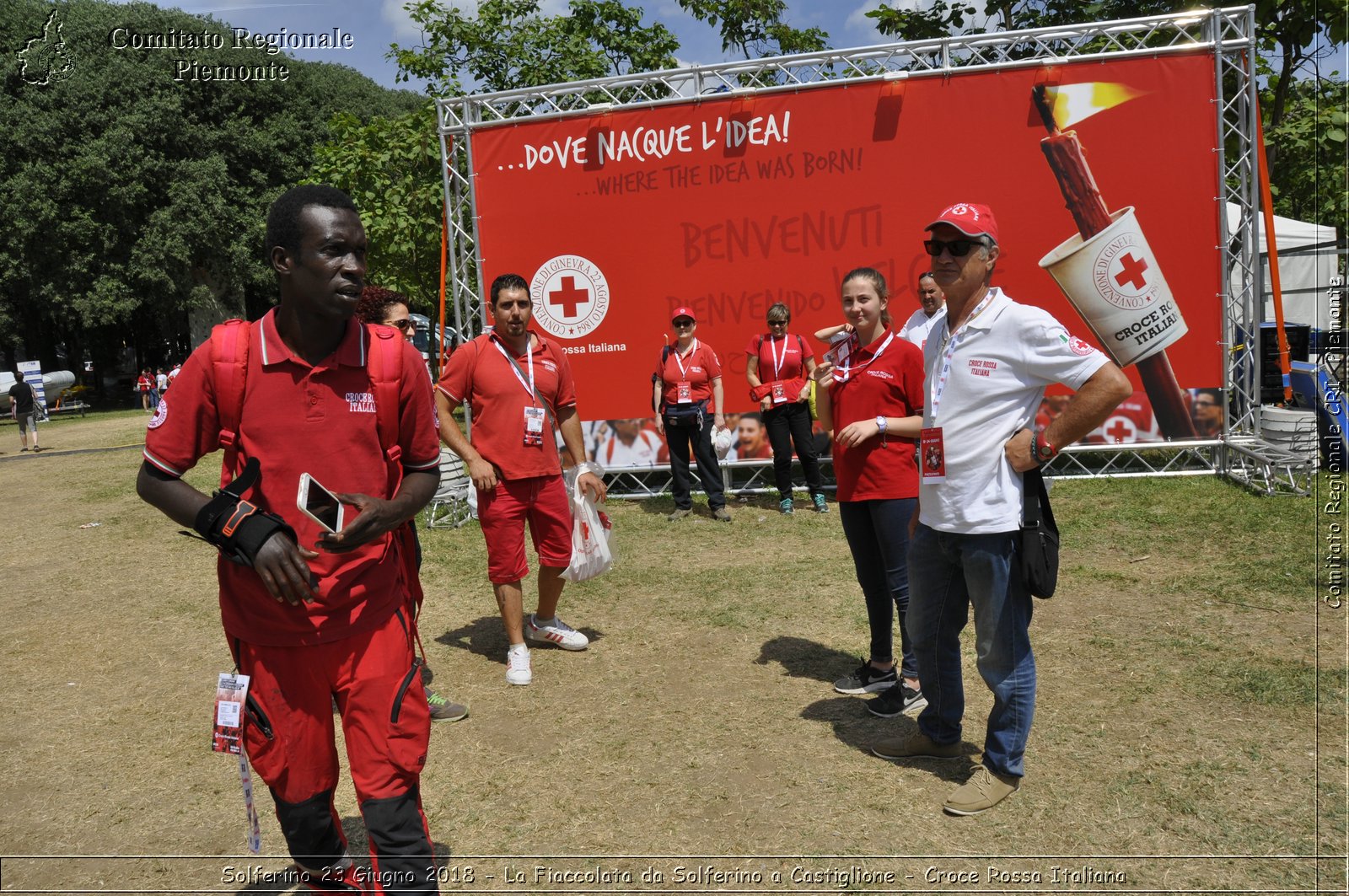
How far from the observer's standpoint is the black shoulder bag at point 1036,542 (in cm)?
329

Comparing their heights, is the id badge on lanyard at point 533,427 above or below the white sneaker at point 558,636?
above

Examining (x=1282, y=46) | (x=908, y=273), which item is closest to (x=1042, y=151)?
(x=908, y=273)

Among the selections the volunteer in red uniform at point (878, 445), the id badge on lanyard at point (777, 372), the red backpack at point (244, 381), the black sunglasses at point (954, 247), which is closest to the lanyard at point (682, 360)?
the id badge on lanyard at point (777, 372)

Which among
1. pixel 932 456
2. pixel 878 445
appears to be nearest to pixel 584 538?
pixel 878 445

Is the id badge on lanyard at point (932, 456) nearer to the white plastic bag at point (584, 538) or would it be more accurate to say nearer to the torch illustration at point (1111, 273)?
the white plastic bag at point (584, 538)

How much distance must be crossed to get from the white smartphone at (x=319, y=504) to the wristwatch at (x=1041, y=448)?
2265 mm

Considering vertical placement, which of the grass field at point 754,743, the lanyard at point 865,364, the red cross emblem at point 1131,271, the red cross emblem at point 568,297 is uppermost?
the red cross emblem at point 568,297

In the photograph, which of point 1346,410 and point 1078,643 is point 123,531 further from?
point 1346,410

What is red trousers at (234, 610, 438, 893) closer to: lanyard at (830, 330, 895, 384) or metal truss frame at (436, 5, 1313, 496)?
lanyard at (830, 330, 895, 384)

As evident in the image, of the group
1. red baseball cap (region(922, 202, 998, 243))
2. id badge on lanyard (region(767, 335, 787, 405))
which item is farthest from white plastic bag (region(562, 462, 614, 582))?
id badge on lanyard (region(767, 335, 787, 405))

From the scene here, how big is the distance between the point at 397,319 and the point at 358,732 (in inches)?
157

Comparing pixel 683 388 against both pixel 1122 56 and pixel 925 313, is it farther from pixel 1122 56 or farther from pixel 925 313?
pixel 1122 56

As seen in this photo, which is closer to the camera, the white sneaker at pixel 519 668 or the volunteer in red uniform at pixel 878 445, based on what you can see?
the volunteer in red uniform at pixel 878 445

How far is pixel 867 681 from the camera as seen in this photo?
4.88 metres
